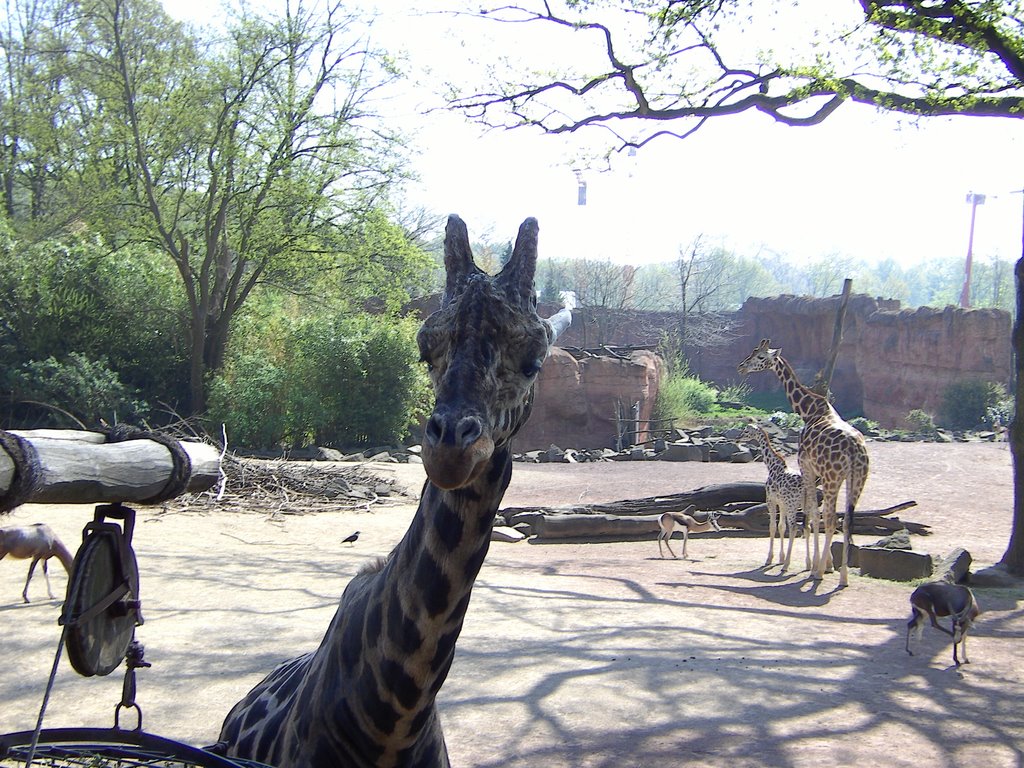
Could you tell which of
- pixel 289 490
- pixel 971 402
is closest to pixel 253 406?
pixel 289 490

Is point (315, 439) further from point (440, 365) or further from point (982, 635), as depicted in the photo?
point (440, 365)

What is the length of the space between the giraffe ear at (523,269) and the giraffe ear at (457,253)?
94 millimetres

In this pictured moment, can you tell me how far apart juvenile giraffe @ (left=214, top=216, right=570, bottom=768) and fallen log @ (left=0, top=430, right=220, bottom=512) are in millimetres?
595

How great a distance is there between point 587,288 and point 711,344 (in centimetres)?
1656

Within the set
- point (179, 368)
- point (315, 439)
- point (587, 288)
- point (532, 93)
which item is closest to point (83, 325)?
point (179, 368)

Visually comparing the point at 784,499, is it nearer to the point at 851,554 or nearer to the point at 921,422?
the point at 851,554

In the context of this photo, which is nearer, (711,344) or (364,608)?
(364,608)

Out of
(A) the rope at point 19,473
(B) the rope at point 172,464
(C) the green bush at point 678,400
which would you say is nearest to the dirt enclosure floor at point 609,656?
(B) the rope at point 172,464

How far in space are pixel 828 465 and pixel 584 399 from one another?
24.5m

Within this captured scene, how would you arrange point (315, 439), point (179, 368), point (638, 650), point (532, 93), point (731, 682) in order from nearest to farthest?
point (731, 682), point (638, 650), point (532, 93), point (315, 439), point (179, 368)

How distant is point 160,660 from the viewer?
634 cm

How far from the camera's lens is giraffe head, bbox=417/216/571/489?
1.98 meters

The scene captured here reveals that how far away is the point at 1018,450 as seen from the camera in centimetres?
1040

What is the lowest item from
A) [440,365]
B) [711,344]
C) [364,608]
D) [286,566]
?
[286,566]
